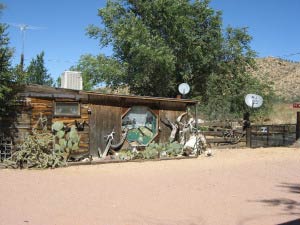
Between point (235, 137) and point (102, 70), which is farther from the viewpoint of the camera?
point (102, 70)

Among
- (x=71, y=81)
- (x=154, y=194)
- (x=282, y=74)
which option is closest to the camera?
(x=154, y=194)

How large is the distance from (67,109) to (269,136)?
10.1 m

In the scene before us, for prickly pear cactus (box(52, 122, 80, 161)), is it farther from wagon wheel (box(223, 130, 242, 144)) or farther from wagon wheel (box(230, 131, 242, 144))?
wagon wheel (box(230, 131, 242, 144))

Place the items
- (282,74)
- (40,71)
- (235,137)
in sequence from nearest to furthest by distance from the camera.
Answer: (235,137)
(40,71)
(282,74)

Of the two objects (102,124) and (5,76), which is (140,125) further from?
(5,76)

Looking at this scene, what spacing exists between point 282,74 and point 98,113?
51.8 meters

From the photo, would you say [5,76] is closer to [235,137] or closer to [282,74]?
[235,137]

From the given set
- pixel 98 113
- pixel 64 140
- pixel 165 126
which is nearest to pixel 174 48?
pixel 165 126

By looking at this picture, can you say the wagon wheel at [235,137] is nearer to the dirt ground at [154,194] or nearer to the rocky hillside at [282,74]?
the dirt ground at [154,194]

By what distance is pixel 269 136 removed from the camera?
2047 cm

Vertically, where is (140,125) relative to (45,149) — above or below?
above

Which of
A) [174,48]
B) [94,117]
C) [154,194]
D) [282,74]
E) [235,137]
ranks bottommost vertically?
[154,194]

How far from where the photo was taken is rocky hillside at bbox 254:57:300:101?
2178 inches

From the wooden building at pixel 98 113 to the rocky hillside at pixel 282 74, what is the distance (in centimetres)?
3758
